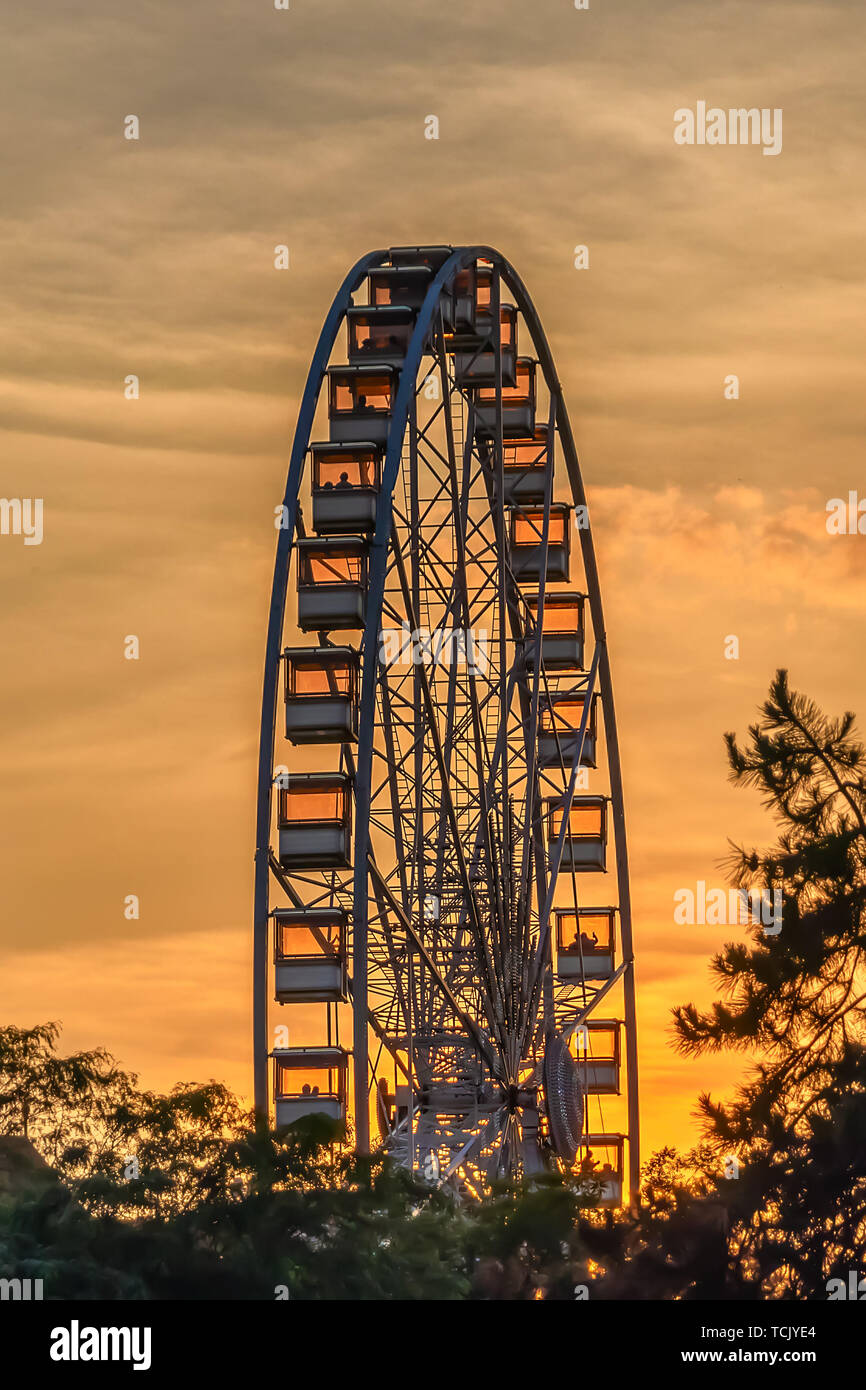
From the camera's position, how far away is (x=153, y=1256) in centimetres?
3328

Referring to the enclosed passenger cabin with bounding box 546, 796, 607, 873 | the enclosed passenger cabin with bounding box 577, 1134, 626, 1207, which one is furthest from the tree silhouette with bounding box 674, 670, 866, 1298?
the enclosed passenger cabin with bounding box 546, 796, 607, 873

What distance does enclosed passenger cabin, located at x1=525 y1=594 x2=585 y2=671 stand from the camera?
57125 millimetres

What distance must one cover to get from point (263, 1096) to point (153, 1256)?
975cm

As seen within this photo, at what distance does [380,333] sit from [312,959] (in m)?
10.3

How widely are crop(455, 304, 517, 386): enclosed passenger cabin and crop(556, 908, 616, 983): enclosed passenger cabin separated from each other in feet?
36.1

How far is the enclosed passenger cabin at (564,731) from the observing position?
57.2m

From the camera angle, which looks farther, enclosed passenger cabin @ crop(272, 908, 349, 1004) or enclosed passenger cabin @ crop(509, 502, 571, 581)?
enclosed passenger cabin @ crop(509, 502, 571, 581)

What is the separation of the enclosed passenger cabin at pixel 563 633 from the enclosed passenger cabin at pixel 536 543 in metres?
0.52

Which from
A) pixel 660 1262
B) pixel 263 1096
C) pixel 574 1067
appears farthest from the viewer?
pixel 574 1067

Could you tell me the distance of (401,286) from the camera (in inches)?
1874

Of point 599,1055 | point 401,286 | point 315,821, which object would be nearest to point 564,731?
point 599,1055

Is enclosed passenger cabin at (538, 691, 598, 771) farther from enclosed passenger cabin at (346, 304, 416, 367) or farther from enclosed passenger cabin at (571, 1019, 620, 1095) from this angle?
enclosed passenger cabin at (346, 304, 416, 367)
